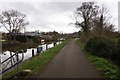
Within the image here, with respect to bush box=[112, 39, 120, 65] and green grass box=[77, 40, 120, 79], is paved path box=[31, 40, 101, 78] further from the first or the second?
bush box=[112, 39, 120, 65]

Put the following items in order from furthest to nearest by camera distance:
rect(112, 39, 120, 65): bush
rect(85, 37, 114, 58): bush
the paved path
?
rect(85, 37, 114, 58): bush
rect(112, 39, 120, 65): bush
the paved path

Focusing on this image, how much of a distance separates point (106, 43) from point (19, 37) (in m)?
55.2

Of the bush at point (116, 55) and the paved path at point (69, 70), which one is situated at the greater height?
the bush at point (116, 55)

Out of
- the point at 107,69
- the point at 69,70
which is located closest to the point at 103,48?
the point at 107,69

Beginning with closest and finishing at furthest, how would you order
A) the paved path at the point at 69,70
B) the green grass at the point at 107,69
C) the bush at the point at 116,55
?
the green grass at the point at 107,69 → the paved path at the point at 69,70 → the bush at the point at 116,55

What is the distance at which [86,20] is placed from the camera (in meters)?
61.8

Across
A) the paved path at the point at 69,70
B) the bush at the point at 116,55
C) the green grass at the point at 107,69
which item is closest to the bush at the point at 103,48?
the bush at the point at 116,55

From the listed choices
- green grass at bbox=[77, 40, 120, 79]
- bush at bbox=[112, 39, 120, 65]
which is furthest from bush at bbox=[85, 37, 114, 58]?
green grass at bbox=[77, 40, 120, 79]

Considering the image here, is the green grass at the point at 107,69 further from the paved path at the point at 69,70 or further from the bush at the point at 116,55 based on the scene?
the bush at the point at 116,55

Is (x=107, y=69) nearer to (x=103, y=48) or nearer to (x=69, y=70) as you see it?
(x=69, y=70)

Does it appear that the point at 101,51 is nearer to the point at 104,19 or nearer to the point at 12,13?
the point at 104,19

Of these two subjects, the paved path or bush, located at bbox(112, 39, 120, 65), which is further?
bush, located at bbox(112, 39, 120, 65)

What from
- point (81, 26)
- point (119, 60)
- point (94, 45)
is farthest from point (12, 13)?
point (119, 60)

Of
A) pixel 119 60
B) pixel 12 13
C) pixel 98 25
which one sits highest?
pixel 12 13
